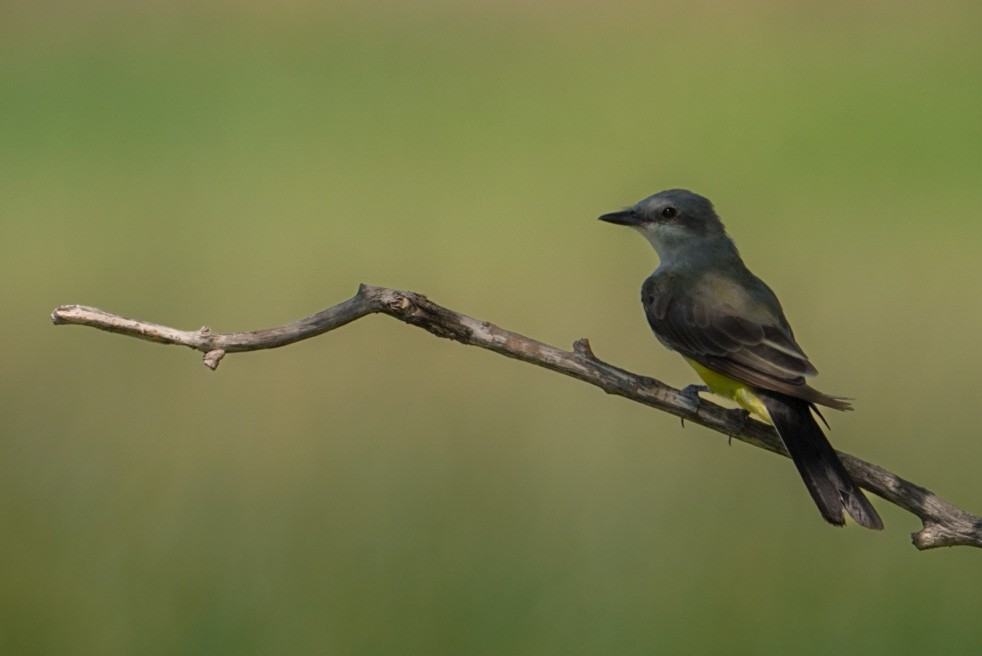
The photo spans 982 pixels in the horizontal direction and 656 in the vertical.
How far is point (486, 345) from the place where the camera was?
12.6 feet

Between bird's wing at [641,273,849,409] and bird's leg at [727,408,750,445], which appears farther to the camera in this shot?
bird's wing at [641,273,849,409]

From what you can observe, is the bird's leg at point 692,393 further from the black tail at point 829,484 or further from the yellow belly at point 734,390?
the black tail at point 829,484

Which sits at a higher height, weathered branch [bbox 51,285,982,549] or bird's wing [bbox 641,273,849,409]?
bird's wing [bbox 641,273,849,409]

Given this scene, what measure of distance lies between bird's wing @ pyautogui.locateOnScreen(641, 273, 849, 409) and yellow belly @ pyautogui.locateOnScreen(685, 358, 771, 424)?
2.8 inches

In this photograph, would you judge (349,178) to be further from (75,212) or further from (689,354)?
(689,354)

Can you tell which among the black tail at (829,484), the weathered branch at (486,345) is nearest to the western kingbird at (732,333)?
the black tail at (829,484)

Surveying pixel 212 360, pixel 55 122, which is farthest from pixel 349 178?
pixel 212 360

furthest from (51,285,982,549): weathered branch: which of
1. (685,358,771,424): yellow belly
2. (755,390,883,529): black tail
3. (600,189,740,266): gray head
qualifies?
(600,189,740,266): gray head

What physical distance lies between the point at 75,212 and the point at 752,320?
10.6 metres

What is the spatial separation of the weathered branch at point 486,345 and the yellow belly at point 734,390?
0.61 metres

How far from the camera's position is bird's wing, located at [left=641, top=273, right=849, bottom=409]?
4.73 metres

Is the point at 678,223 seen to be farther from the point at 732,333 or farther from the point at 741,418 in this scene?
the point at 741,418

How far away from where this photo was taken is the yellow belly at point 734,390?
15.8 ft

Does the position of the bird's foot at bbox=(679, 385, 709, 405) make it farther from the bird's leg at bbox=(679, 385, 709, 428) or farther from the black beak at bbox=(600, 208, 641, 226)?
the black beak at bbox=(600, 208, 641, 226)
